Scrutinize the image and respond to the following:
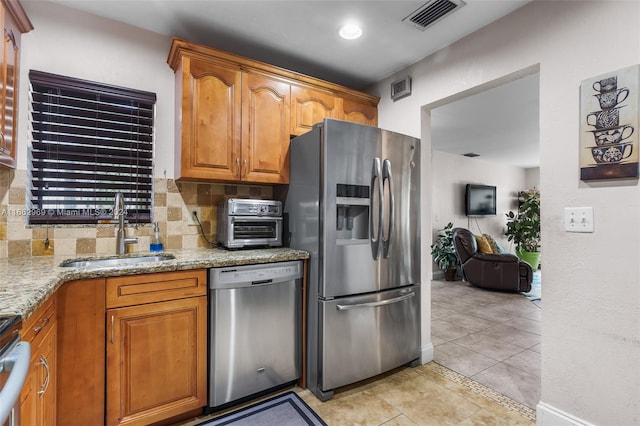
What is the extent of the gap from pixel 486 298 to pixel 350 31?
14.1 feet

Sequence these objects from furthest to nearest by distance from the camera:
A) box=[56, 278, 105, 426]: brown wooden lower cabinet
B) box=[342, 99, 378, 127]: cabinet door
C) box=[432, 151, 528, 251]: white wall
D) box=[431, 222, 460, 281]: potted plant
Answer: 1. box=[432, 151, 528, 251]: white wall
2. box=[431, 222, 460, 281]: potted plant
3. box=[342, 99, 378, 127]: cabinet door
4. box=[56, 278, 105, 426]: brown wooden lower cabinet

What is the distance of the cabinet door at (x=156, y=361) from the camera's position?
159cm

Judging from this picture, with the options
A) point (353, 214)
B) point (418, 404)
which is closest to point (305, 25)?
point (353, 214)

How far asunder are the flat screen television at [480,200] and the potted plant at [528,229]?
1.67 ft

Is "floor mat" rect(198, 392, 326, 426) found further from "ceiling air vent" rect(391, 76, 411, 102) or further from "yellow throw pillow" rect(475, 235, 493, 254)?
"yellow throw pillow" rect(475, 235, 493, 254)

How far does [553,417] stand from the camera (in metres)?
1.73

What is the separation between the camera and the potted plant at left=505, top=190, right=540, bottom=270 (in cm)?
581

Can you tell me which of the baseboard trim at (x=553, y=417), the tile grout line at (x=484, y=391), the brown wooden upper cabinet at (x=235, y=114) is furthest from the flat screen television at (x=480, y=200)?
the baseboard trim at (x=553, y=417)

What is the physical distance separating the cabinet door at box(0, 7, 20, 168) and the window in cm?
14

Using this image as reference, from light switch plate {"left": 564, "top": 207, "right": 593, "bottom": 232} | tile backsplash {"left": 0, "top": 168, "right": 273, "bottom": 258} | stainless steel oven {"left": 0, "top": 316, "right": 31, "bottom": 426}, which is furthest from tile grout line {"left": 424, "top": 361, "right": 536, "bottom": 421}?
stainless steel oven {"left": 0, "top": 316, "right": 31, "bottom": 426}

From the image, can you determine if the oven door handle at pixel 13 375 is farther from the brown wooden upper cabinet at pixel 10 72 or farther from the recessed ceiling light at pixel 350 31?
the recessed ceiling light at pixel 350 31

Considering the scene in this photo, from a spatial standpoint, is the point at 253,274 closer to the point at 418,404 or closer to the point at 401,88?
the point at 418,404

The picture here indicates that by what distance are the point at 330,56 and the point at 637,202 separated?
87.9 inches

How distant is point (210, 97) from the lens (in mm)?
2172
